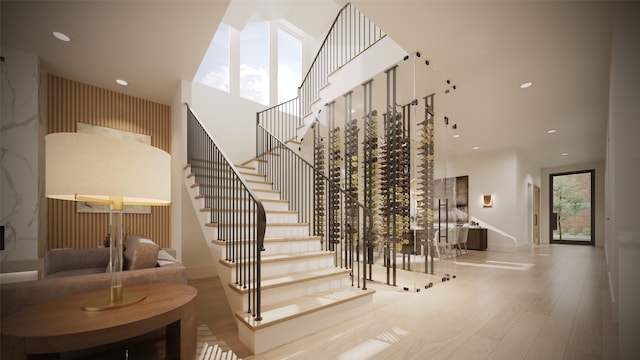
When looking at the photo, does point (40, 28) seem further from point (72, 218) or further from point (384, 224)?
point (384, 224)

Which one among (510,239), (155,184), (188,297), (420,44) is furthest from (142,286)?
(510,239)

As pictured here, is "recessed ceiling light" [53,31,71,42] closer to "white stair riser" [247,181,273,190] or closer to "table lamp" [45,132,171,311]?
"white stair riser" [247,181,273,190]

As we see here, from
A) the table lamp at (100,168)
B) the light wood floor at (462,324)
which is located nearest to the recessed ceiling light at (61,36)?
the table lamp at (100,168)

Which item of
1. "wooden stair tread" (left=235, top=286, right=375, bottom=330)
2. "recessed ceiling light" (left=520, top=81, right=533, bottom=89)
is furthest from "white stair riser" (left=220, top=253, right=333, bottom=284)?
"recessed ceiling light" (left=520, top=81, right=533, bottom=89)

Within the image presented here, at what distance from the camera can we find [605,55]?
3.56 metres

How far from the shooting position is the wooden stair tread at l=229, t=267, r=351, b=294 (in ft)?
8.08

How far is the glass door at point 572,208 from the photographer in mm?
10500

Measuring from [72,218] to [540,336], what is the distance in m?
6.18

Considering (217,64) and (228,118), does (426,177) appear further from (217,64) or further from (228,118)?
(217,64)

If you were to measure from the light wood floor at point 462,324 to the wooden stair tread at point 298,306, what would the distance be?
21cm

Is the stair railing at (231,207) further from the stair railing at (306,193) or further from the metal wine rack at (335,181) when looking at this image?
the metal wine rack at (335,181)

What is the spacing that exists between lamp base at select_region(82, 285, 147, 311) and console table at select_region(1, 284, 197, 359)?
0.02 metres

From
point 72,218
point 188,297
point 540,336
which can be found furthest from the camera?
point 72,218

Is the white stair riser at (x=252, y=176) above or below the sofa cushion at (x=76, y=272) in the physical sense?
above
